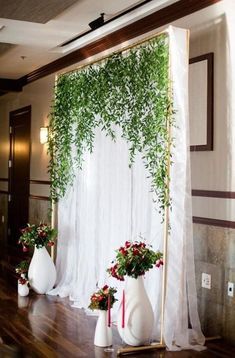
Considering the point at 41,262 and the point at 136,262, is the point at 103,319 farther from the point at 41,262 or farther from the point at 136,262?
the point at 41,262

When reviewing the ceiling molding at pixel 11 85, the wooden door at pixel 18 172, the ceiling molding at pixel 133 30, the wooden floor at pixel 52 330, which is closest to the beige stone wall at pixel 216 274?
the wooden floor at pixel 52 330

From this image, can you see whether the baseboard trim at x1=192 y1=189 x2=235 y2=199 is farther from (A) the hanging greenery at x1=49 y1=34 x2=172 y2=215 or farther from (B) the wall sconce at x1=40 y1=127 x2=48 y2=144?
(B) the wall sconce at x1=40 y1=127 x2=48 y2=144

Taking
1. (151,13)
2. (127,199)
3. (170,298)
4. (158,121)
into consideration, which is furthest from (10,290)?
(151,13)

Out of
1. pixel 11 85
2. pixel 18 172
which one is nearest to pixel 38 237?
pixel 18 172

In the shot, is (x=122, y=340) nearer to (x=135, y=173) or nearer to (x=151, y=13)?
(x=135, y=173)

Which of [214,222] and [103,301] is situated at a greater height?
[214,222]

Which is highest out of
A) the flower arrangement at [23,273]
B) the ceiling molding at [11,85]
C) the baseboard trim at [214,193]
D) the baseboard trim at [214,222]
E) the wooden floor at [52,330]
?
the ceiling molding at [11,85]

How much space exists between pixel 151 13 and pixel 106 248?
214 centimetres

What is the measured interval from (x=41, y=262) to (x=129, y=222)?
4.98ft

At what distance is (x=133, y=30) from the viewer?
5148 mm

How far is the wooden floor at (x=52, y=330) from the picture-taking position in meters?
3.81

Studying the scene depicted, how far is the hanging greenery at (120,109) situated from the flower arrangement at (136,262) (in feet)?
1.24

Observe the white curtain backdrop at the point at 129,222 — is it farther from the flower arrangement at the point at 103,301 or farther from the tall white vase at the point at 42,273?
the flower arrangement at the point at 103,301

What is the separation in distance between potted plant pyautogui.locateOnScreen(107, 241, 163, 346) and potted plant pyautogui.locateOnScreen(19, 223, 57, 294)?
1.84m
